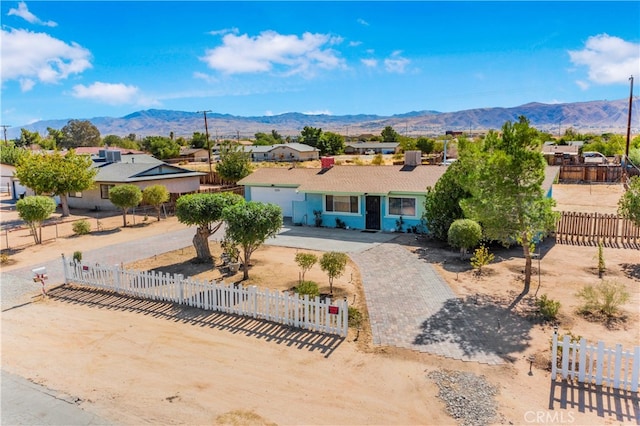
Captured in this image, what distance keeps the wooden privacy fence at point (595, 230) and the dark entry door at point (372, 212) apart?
8.62 meters

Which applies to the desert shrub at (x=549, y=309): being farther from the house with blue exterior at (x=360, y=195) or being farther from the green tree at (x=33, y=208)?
the green tree at (x=33, y=208)

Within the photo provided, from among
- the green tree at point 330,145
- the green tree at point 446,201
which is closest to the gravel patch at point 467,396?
the green tree at point 446,201

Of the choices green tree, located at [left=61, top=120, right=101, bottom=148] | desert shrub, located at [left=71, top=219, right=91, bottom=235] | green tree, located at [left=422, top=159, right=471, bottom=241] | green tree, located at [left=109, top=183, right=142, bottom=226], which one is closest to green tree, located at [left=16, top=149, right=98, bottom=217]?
green tree, located at [left=109, top=183, right=142, bottom=226]

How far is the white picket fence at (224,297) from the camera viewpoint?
10.9 meters

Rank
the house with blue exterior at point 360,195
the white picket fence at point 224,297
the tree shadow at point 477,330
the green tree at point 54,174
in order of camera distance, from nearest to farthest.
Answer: the tree shadow at point 477,330 < the white picket fence at point 224,297 < the house with blue exterior at point 360,195 < the green tree at point 54,174

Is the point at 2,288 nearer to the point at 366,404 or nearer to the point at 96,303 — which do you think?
the point at 96,303

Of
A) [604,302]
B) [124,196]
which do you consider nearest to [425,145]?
[124,196]

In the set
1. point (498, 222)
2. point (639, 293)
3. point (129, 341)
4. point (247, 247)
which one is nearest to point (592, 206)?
point (639, 293)

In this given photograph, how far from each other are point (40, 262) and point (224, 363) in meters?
13.5

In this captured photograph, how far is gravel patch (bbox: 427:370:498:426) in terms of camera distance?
7.44 metres

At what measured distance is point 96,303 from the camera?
538 inches

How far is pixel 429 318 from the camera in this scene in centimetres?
1152

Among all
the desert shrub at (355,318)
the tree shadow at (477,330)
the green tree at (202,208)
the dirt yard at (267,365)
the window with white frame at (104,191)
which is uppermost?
the green tree at (202,208)

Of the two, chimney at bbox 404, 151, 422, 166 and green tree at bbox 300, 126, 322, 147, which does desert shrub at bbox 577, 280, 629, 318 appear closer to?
chimney at bbox 404, 151, 422, 166
